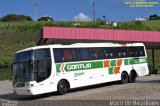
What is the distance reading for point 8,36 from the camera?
88.4 m

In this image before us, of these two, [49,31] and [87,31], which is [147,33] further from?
[49,31]

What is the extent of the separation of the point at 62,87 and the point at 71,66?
4.63 feet

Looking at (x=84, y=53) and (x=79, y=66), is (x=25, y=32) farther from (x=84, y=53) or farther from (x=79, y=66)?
(x=79, y=66)

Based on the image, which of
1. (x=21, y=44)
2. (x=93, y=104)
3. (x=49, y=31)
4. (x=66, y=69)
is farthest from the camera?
(x=21, y=44)

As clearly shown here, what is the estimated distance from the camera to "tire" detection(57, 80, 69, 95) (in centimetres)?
2221

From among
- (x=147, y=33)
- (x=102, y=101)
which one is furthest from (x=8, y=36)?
(x=102, y=101)

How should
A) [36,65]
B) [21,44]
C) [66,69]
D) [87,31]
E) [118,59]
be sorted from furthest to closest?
[21,44]
[87,31]
[118,59]
[66,69]
[36,65]

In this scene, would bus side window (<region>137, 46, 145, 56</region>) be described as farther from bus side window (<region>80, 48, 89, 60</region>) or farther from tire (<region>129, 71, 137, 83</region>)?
bus side window (<region>80, 48, 89, 60</region>)

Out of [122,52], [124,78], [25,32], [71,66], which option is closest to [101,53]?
[122,52]

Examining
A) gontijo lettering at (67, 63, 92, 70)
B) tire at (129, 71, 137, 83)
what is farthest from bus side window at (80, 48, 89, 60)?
tire at (129, 71, 137, 83)

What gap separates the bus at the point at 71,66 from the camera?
70.1 feet

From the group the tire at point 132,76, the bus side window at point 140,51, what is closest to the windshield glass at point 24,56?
the tire at point 132,76

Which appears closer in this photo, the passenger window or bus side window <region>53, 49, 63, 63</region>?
bus side window <region>53, 49, 63, 63</region>

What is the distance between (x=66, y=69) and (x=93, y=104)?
6987mm
